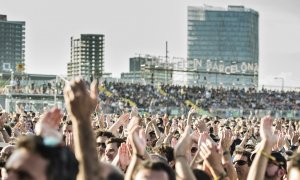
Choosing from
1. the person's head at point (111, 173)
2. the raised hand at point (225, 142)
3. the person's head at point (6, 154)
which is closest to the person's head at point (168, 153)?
the raised hand at point (225, 142)

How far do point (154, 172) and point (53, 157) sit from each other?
4.47ft

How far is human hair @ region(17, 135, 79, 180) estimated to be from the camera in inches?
152

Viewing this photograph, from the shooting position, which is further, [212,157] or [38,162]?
[212,157]

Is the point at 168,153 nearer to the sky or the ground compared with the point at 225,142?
nearer to the ground

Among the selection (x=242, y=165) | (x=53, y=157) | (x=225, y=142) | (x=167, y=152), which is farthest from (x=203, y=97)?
(x=53, y=157)

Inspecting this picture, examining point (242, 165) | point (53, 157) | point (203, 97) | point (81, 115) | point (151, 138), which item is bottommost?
point (203, 97)

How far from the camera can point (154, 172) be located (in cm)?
514

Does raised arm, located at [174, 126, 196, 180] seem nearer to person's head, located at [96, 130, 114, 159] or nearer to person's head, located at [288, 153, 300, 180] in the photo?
person's head, located at [288, 153, 300, 180]

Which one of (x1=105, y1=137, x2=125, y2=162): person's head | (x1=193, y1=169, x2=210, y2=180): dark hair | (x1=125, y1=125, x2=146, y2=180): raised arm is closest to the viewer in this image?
(x1=125, y1=125, x2=146, y2=180): raised arm

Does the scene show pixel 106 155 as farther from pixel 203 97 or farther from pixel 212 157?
pixel 203 97

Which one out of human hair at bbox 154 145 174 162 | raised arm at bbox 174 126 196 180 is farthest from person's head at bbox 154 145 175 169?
raised arm at bbox 174 126 196 180

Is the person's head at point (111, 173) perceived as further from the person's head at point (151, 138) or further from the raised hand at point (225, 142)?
the person's head at point (151, 138)

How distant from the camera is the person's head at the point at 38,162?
383 cm

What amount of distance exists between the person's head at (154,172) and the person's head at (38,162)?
1224mm
